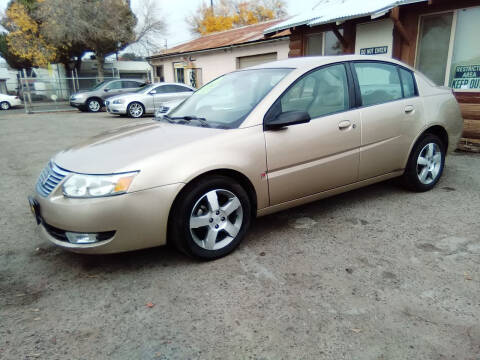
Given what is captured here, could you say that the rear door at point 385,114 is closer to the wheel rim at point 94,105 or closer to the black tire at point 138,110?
the black tire at point 138,110

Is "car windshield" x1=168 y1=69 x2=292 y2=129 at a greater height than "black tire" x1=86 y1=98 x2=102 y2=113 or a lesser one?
greater

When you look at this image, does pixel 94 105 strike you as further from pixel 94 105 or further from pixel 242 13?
pixel 242 13

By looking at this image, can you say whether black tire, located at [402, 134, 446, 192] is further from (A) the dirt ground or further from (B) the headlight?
(B) the headlight

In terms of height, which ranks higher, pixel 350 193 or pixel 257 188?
pixel 257 188

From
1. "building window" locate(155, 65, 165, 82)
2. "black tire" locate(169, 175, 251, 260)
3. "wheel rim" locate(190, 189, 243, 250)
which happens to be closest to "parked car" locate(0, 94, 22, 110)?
"building window" locate(155, 65, 165, 82)

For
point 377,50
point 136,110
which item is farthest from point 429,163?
point 136,110

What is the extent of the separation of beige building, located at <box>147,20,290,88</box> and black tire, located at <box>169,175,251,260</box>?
11511 mm

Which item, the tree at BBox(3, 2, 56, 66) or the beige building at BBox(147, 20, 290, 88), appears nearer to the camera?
the beige building at BBox(147, 20, 290, 88)

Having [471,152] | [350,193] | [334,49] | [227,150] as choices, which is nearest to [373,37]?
[334,49]

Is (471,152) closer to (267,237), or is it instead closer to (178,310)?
(267,237)

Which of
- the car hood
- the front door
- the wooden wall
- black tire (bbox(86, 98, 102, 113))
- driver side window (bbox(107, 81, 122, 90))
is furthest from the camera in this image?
driver side window (bbox(107, 81, 122, 90))

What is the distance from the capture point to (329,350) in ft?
6.68

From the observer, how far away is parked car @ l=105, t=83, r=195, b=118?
14.9 meters

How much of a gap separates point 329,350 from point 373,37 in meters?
8.32
